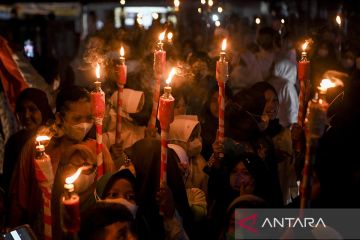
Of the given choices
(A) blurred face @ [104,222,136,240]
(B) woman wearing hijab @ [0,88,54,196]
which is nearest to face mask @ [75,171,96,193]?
(A) blurred face @ [104,222,136,240]

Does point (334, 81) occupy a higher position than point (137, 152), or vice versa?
point (334, 81)

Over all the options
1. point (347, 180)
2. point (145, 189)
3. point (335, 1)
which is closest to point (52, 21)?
point (335, 1)

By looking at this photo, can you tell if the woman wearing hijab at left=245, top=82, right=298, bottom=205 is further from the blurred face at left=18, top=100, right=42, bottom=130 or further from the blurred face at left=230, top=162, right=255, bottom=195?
the blurred face at left=18, top=100, right=42, bottom=130

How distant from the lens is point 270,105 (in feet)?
19.1

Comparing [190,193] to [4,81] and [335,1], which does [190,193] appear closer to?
[4,81]

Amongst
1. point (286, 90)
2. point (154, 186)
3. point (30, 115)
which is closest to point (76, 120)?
point (30, 115)

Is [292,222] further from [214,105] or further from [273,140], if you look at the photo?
[214,105]

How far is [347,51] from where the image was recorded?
8656 millimetres

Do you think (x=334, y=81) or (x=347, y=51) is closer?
(x=334, y=81)

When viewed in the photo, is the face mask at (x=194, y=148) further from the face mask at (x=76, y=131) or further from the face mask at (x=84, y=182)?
the face mask at (x=84, y=182)

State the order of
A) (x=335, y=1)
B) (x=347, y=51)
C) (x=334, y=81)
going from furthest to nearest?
(x=335, y=1), (x=347, y=51), (x=334, y=81)

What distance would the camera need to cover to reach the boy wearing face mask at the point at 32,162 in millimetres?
4531

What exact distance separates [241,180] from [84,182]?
119 centimetres

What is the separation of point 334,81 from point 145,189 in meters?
1.46
